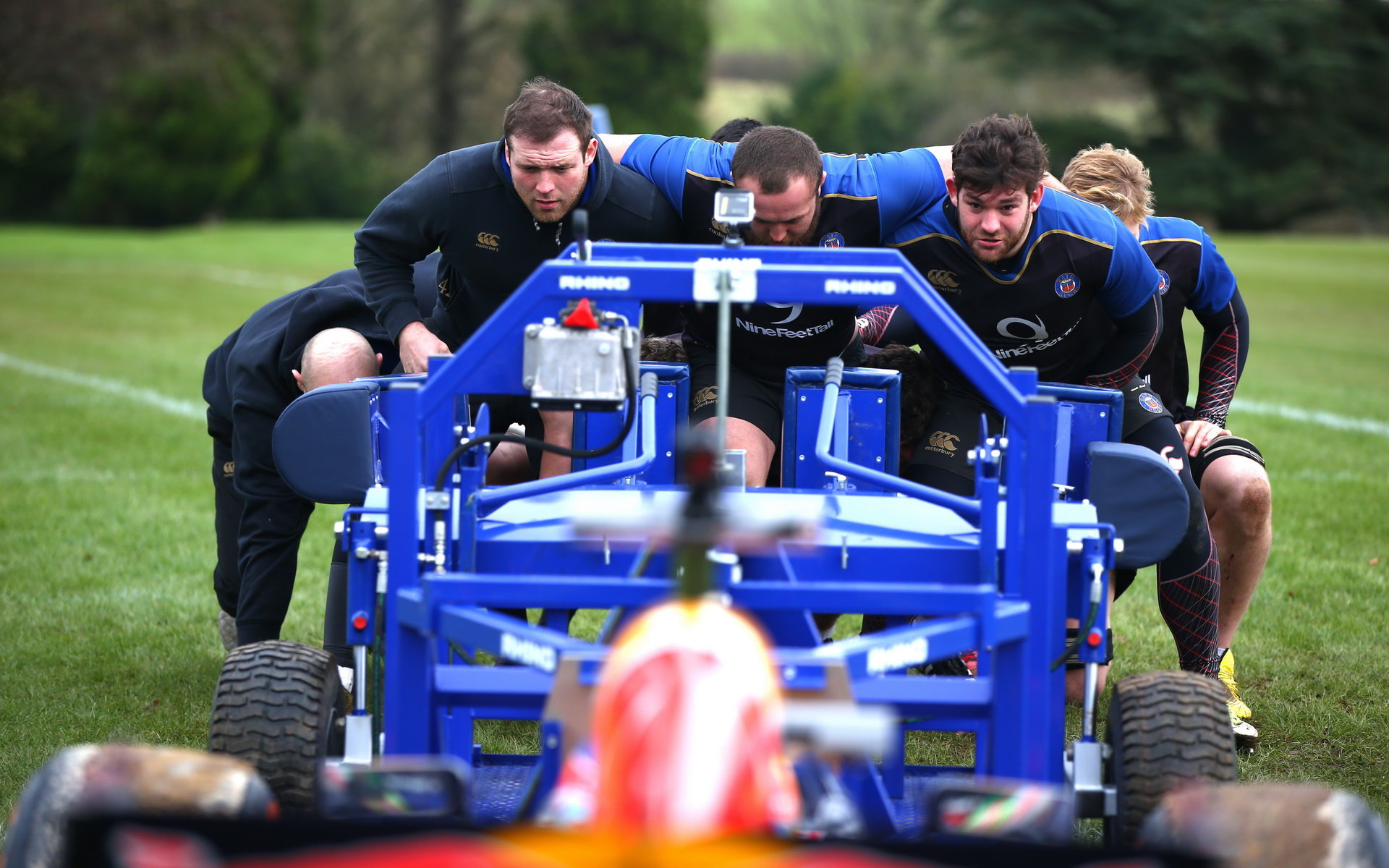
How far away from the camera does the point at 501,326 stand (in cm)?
337

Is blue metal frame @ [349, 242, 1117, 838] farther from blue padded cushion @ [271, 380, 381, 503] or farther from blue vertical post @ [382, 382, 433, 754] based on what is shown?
blue padded cushion @ [271, 380, 381, 503]

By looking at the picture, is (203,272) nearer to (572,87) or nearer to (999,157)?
(999,157)

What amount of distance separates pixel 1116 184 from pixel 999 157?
1276 millimetres

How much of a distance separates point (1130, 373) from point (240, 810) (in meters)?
3.39

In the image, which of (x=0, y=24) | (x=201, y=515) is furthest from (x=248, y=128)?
(x=201, y=515)

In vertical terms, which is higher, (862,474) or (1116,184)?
(1116,184)

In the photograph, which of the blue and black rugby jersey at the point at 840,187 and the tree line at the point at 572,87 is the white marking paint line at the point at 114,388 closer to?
the blue and black rugby jersey at the point at 840,187

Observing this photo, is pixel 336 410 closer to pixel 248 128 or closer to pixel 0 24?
pixel 0 24

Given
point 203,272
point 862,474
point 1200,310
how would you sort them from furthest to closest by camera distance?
point 203,272 < point 1200,310 < point 862,474

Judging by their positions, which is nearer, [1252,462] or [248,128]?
[1252,462]

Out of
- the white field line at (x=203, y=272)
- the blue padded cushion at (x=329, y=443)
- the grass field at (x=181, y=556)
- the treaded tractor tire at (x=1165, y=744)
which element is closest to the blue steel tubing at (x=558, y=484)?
the blue padded cushion at (x=329, y=443)

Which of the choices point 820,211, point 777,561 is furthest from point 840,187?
point 777,561

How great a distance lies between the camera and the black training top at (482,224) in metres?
4.84

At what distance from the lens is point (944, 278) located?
471cm
